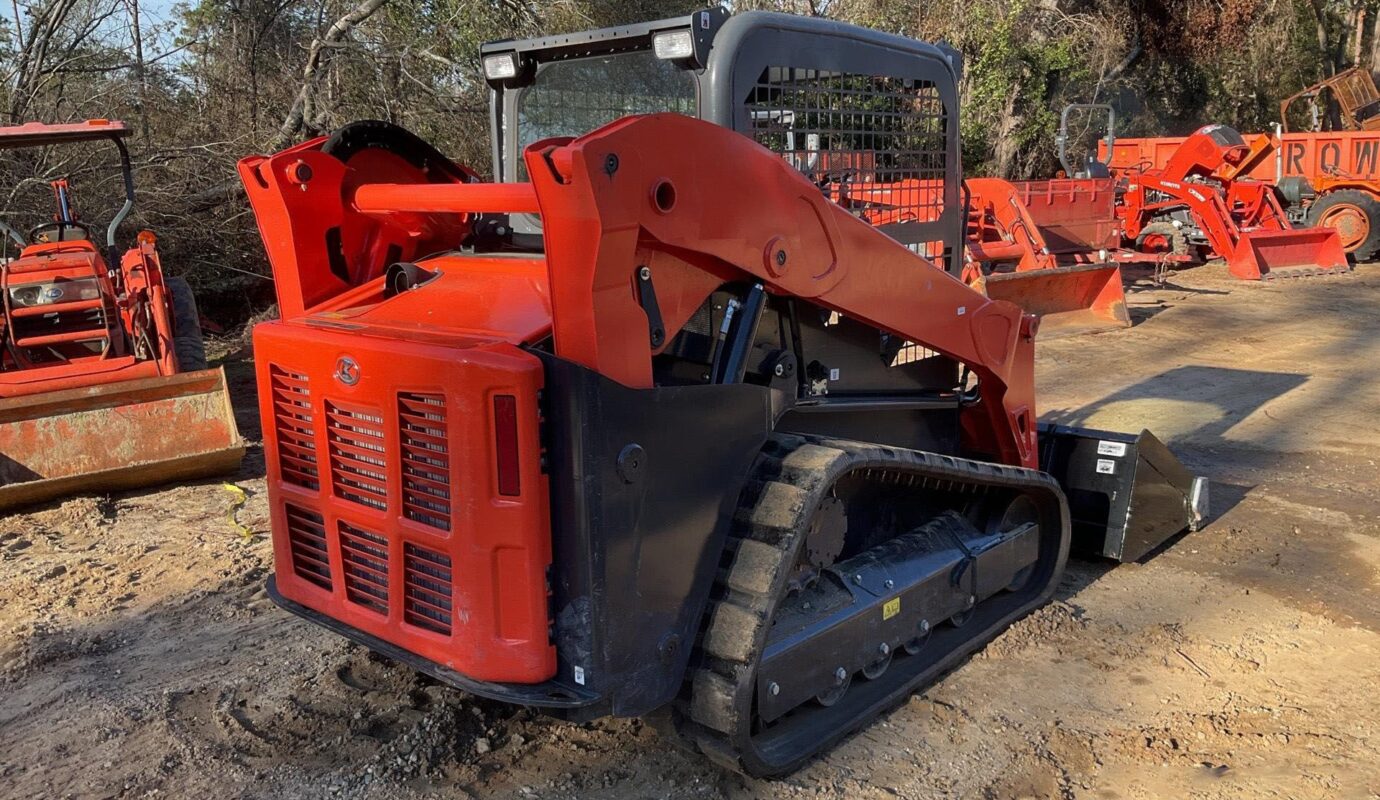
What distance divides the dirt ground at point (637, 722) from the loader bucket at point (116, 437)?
6.2 inches

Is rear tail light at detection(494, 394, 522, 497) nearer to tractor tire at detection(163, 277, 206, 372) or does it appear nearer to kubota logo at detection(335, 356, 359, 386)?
kubota logo at detection(335, 356, 359, 386)

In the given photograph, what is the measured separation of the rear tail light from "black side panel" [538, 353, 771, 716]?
84mm

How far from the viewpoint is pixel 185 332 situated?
7.11m

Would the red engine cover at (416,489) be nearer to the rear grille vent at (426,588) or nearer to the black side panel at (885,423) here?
the rear grille vent at (426,588)

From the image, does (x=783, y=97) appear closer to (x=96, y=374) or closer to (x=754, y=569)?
(x=754, y=569)

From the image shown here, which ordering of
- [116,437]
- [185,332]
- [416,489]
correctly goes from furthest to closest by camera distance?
[185,332] → [116,437] → [416,489]

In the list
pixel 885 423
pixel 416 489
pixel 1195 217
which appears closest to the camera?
pixel 416 489

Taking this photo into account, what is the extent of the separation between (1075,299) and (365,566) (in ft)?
31.7

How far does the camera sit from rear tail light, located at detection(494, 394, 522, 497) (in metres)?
2.50

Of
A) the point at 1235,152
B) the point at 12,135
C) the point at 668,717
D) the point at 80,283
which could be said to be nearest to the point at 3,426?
the point at 80,283

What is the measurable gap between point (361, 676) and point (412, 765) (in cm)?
70

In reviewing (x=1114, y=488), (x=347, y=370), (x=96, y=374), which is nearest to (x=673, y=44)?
(x=347, y=370)

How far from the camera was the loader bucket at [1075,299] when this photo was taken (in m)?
10.5

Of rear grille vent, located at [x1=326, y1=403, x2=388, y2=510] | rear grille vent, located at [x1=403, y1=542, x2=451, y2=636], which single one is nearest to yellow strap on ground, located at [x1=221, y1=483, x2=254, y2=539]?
rear grille vent, located at [x1=326, y1=403, x2=388, y2=510]
